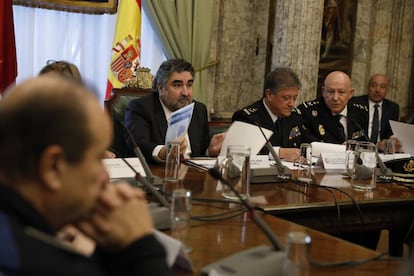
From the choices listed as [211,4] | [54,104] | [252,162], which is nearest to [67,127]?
[54,104]

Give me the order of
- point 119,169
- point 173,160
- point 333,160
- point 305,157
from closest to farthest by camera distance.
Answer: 1. point 119,169
2. point 173,160
3. point 305,157
4. point 333,160

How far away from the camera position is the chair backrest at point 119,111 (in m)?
3.88

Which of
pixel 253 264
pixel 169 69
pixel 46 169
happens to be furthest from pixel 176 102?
pixel 46 169

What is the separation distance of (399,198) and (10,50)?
11.6 feet

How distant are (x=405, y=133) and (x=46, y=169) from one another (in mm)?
3071

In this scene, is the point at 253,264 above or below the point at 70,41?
below

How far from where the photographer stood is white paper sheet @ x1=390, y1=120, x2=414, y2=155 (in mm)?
3523

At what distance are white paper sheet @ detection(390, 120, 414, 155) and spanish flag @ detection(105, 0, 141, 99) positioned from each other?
259 centimetres

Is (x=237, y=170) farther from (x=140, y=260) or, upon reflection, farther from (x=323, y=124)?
(x=323, y=124)

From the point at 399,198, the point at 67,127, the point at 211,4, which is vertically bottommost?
the point at 399,198

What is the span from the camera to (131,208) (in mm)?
1125

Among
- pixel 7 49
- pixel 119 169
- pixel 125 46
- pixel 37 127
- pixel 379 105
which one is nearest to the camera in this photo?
pixel 37 127

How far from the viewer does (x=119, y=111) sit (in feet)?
13.4

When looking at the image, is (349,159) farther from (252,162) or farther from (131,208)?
(131,208)
